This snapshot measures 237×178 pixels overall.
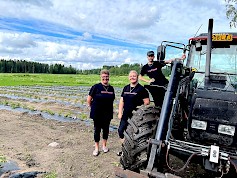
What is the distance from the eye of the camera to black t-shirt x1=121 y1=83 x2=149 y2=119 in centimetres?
575

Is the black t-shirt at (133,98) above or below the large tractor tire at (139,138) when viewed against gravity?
above

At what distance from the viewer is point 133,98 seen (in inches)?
226

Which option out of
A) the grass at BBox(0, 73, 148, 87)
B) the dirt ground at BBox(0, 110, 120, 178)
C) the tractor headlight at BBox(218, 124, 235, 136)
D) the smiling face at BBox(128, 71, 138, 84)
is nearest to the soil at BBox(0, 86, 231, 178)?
the dirt ground at BBox(0, 110, 120, 178)

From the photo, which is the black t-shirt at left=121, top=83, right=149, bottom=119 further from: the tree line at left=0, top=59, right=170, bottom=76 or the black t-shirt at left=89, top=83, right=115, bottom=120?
the tree line at left=0, top=59, right=170, bottom=76

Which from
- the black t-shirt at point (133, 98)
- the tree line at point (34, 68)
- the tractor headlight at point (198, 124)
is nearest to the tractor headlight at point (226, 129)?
the tractor headlight at point (198, 124)

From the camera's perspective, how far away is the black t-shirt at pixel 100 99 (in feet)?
20.6

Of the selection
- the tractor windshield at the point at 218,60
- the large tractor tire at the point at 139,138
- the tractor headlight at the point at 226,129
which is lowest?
the large tractor tire at the point at 139,138

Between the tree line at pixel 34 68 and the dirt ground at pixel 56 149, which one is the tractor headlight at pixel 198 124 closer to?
the dirt ground at pixel 56 149

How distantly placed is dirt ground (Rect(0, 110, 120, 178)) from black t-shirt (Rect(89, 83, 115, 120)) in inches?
36.6

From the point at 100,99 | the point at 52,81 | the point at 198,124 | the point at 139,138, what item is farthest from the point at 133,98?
the point at 52,81

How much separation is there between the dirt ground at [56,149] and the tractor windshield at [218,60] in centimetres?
247

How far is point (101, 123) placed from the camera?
646cm

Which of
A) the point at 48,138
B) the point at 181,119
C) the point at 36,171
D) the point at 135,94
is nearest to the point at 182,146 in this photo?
the point at 181,119

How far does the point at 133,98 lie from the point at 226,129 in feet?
7.54
